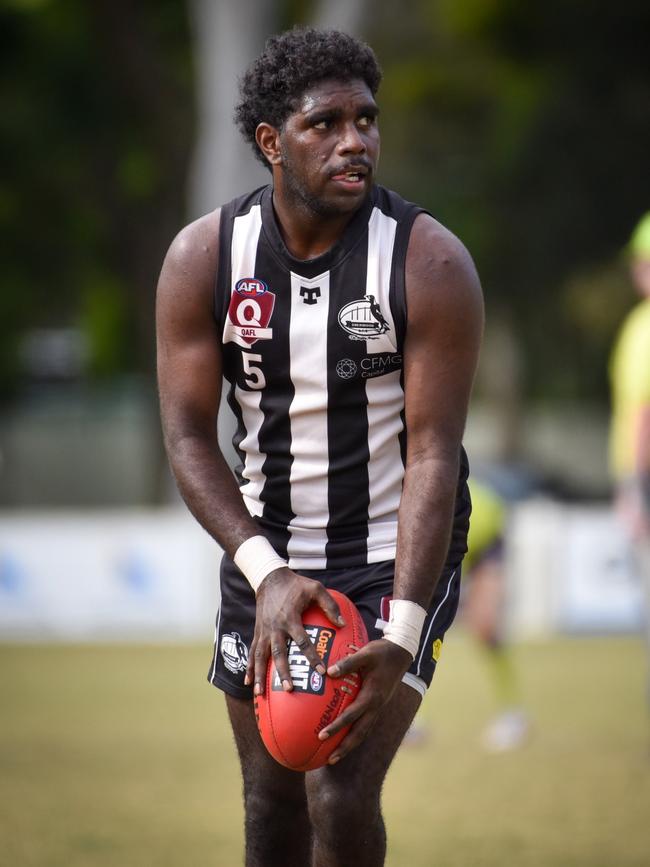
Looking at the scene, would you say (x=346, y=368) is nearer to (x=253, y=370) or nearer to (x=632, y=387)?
(x=253, y=370)

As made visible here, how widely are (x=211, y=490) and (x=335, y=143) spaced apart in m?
1.04

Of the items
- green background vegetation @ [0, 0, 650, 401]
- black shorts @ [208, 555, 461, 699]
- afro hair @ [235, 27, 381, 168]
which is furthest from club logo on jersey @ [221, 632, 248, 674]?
green background vegetation @ [0, 0, 650, 401]

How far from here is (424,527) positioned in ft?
13.0

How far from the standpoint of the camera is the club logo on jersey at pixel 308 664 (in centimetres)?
384

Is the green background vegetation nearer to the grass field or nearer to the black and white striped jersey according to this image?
the grass field

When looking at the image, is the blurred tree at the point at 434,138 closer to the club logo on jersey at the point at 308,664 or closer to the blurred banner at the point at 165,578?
the blurred banner at the point at 165,578

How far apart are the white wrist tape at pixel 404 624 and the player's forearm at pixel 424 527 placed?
23 millimetres

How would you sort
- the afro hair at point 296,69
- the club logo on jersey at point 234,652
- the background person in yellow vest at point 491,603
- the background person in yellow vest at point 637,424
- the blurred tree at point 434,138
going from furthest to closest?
1. the blurred tree at point 434,138
2. the background person in yellow vest at point 491,603
3. the background person in yellow vest at point 637,424
4. the club logo on jersey at point 234,652
5. the afro hair at point 296,69

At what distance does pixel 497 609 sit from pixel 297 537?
184 inches

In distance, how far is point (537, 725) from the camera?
9203mm

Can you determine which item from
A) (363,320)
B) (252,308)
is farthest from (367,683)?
(252,308)

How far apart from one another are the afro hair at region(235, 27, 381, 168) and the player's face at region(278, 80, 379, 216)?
35 mm

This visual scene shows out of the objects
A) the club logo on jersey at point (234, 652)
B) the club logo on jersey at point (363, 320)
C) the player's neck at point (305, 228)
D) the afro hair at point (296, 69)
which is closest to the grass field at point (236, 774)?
the club logo on jersey at point (234, 652)

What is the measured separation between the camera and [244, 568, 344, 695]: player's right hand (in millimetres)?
3861
